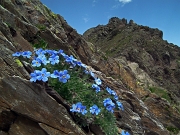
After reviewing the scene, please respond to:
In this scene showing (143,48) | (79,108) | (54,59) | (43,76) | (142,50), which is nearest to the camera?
(43,76)

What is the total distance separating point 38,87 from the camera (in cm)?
500

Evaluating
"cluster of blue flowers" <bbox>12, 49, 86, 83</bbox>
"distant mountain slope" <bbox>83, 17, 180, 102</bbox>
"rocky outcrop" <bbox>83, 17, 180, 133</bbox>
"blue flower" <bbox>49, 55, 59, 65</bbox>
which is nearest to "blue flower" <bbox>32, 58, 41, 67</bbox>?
"cluster of blue flowers" <bbox>12, 49, 86, 83</bbox>

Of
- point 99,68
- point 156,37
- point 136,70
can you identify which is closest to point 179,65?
point 156,37

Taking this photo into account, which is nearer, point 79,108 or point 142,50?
point 79,108

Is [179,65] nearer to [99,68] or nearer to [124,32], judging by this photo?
[124,32]

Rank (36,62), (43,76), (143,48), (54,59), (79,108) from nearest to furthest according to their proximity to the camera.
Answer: (43,76), (36,62), (79,108), (54,59), (143,48)

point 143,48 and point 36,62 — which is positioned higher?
point 143,48

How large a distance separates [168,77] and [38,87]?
5065 cm

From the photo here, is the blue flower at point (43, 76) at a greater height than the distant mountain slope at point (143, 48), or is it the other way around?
the distant mountain slope at point (143, 48)

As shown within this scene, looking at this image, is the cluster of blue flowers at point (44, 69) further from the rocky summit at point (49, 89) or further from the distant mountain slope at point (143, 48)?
the distant mountain slope at point (143, 48)

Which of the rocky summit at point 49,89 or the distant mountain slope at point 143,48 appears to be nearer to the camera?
the rocky summit at point 49,89

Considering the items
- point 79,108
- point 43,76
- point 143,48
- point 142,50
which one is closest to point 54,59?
point 43,76

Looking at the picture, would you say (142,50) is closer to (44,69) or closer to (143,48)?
(143,48)

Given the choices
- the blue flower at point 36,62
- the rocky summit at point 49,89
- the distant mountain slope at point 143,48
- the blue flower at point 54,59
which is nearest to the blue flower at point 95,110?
the rocky summit at point 49,89
